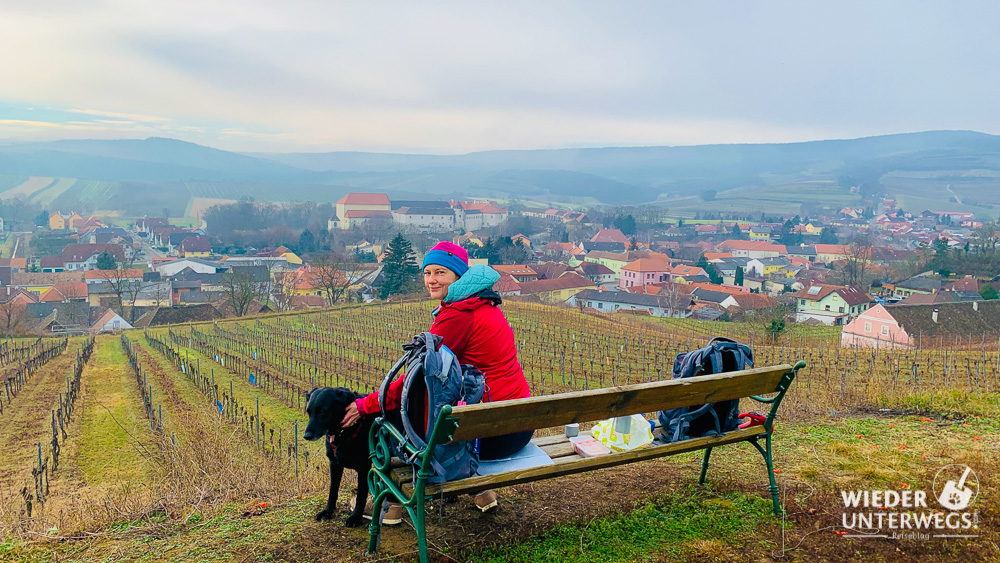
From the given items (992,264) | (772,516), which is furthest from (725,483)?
(992,264)

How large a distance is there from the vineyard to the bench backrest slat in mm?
1256

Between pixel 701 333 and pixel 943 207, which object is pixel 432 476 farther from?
pixel 943 207

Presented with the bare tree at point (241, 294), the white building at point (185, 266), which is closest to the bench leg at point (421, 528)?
the bare tree at point (241, 294)

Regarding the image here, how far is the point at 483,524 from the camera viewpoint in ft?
12.5

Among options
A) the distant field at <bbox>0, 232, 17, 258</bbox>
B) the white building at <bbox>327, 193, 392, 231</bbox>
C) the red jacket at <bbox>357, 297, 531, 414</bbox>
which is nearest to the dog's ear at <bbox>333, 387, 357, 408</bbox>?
the red jacket at <bbox>357, 297, 531, 414</bbox>

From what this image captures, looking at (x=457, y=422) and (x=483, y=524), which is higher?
(x=457, y=422)

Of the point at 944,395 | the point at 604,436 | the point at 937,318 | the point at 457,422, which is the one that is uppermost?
the point at 457,422

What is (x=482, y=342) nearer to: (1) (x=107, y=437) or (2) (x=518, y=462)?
(2) (x=518, y=462)

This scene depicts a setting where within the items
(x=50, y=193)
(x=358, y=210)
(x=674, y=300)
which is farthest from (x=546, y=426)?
(x=50, y=193)

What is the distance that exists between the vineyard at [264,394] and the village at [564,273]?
255 inches

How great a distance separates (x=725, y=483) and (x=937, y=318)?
29090 mm

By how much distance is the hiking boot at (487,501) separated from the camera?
391cm

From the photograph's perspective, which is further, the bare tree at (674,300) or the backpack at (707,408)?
the bare tree at (674,300)

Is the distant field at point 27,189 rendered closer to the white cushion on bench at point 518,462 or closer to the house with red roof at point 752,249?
the house with red roof at point 752,249
